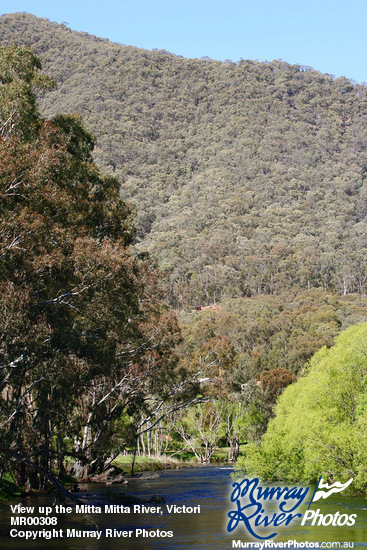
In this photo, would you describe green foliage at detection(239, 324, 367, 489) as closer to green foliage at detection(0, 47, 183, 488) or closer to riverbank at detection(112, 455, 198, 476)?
green foliage at detection(0, 47, 183, 488)

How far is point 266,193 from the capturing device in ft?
641

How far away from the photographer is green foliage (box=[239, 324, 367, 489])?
24781mm

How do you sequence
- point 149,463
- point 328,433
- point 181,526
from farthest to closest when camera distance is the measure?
point 149,463 < point 328,433 < point 181,526

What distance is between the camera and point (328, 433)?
2528 cm

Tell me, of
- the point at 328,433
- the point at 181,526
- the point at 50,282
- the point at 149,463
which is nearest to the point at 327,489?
the point at 328,433

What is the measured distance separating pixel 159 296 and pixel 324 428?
1059cm

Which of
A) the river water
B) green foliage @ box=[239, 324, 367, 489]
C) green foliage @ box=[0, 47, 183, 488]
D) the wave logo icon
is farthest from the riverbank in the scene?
the wave logo icon

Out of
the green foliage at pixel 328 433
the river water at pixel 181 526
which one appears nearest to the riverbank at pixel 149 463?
the green foliage at pixel 328 433

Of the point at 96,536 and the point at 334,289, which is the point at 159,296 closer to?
the point at 96,536

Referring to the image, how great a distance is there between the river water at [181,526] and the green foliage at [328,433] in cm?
145

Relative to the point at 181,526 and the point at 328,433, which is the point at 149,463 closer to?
the point at 328,433

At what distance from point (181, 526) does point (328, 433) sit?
8483 millimetres

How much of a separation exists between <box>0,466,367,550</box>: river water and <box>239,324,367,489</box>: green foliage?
1449 mm

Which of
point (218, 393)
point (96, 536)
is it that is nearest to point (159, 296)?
point (218, 393)
